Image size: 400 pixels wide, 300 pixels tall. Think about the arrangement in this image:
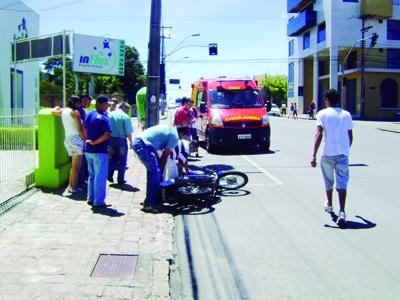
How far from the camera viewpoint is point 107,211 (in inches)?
295

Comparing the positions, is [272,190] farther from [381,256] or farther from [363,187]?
[381,256]

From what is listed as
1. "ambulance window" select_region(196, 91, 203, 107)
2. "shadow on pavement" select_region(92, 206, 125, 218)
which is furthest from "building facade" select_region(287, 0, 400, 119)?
"shadow on pavement" select_region(92, 206, 125, 218)

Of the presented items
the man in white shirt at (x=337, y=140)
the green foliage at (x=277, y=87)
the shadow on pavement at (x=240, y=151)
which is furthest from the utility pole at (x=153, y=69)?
the green foliage at (x=277, y=87)

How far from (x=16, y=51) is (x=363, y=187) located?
18007mm

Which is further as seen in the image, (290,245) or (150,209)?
(150,209)

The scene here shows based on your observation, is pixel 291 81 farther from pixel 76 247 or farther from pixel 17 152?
pixel 76 247

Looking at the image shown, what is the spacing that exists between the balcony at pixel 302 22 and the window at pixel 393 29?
25.6ft

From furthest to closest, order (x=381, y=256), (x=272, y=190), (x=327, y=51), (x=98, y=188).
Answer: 1. (x=327, y=51)
2. (x=272, y=190)
3. (x=98, y=188)
4. (x=381, y=256)

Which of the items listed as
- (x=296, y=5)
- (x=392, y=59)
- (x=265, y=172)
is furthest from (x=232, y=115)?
(x=296, y=5)

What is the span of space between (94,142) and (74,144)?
1.17m

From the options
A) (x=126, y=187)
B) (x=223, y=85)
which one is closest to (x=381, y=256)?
(x=126, y=187)

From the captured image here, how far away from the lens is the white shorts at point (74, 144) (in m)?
8.52

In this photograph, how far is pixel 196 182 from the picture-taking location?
8.09m

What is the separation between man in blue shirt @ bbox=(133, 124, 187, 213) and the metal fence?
226cm
